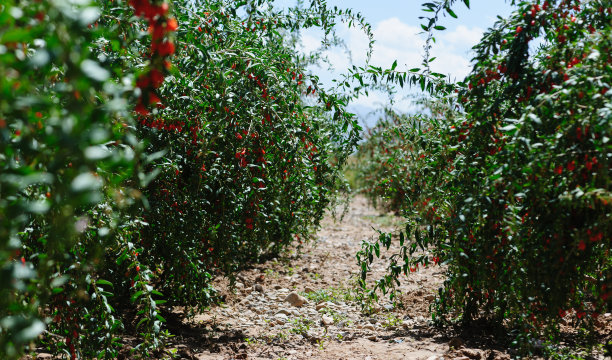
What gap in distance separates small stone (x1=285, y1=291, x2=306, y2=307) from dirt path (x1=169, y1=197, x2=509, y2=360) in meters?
0.01

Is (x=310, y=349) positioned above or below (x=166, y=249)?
below

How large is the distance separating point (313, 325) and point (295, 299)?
0.62 m

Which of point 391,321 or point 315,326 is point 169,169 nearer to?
point 315,326

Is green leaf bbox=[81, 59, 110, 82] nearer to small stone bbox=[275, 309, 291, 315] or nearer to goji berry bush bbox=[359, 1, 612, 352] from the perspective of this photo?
goji berry bush bbox=[359, 1, 612, 352]

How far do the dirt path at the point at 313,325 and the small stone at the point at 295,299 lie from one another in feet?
0.04

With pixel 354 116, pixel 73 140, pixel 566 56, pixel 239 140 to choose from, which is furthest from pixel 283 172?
pixel 73 140

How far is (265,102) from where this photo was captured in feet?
10.3

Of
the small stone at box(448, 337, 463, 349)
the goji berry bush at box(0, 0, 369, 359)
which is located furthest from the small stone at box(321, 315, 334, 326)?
the small stone at box(448, 337, 463, 349)

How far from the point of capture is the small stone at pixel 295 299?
15.0 ft

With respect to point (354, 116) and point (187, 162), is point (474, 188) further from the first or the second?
point (187, 162)

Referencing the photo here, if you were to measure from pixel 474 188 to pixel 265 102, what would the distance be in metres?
1.51

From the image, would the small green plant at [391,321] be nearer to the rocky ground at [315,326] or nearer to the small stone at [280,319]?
the rocky ground at [315,326]

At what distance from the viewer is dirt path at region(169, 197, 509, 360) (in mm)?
3307

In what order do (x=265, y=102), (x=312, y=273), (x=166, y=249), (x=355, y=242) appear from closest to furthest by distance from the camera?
(x=265, y=102) < (x=166, y=249) < (x=312, y=273) < (x=355, y=242)
